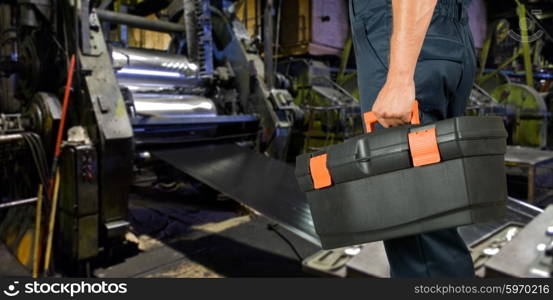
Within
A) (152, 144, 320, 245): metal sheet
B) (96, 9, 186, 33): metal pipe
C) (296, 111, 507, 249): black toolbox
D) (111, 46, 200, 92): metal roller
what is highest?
(96, 9, 186, 33): metal pipe

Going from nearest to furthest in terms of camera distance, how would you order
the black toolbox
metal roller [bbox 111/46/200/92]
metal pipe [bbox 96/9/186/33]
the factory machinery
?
the black toolbox, the factory machinery, metal pipe [bbox 96/9/186/33], metal roller [bbox 111/46/200/92]

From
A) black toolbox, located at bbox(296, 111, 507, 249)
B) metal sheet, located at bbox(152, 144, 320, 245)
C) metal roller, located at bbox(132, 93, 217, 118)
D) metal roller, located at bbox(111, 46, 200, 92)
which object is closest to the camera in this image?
black toolbox, located at bbox(296, 111, 507, 249)

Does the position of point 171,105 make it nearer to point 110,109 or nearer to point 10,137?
point 110,109

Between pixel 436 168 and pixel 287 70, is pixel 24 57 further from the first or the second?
pixel 287 70

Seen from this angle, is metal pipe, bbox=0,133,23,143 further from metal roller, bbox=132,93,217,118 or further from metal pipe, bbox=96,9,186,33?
metal pipe, bbox=96,9,186,33

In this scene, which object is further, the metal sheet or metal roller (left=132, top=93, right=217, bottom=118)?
metal roller (left=132, top=93, right=217, bottom=118)

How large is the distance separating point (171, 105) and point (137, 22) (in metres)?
0.86

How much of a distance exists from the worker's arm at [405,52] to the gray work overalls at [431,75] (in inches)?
2.4

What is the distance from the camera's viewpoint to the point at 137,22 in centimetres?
347

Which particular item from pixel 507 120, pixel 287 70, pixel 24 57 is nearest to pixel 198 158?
pixel 24 57

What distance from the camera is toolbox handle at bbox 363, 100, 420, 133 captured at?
0.90 meters

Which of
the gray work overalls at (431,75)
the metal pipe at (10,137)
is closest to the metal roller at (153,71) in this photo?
the metal pipe at (10,137)

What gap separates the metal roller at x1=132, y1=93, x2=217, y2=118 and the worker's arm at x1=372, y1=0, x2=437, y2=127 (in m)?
2.25

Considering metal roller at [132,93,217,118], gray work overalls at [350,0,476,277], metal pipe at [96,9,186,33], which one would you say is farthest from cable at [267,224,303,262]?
metal pipe at [96,9,186,33]
